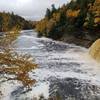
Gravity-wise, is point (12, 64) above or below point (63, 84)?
above

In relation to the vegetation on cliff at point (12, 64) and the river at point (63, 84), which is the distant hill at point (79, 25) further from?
the vegetation on cliff at point (12, 64)

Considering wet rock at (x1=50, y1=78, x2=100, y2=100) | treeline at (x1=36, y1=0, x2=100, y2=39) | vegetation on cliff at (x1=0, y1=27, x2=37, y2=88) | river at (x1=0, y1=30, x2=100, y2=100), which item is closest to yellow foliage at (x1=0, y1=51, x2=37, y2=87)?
vegetation on cliff at (x1=0, y1=27, x2=37, y2=88)

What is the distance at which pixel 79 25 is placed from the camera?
86688 millimetres

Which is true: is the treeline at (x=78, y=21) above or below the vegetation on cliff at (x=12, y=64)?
below

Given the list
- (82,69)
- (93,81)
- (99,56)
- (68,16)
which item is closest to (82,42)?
(68,16)

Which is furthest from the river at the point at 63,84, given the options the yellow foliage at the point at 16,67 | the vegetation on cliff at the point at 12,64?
the yellow foliage at the point at 16,67

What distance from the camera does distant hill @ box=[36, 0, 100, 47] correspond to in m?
72.1

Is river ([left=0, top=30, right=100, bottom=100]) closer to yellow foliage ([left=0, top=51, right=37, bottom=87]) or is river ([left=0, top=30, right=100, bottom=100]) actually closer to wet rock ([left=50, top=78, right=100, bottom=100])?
wet rock ([left=50, top=78, right=100, bottom=100])

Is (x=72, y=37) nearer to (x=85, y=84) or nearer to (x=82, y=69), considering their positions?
(x=82, y=69)

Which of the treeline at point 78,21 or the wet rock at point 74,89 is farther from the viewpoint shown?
the treeline at point 78,21

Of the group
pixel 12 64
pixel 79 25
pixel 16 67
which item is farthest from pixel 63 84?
pixel 79 25

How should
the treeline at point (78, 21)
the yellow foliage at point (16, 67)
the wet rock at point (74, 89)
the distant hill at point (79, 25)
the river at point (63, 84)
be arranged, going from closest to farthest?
the yellow foliage at point (16, 67) < the wet rock at point (74, 89) < the river at point (63, 84) < the treeline at point (78, 21) < the distant hill at point (79, 25)

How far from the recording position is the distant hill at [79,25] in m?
72.1

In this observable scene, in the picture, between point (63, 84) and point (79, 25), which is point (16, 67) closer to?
point (63, 84)
